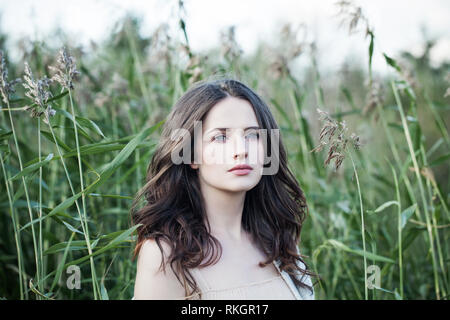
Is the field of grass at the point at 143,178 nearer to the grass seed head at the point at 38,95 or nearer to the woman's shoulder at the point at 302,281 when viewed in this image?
the woman's shoulder at the point at 302,281

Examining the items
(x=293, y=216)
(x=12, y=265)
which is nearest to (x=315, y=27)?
(x=293, y=216)

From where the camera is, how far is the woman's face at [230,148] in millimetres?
1249

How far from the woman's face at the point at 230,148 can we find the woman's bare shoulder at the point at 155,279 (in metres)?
0.25

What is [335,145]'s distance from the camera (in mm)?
1099

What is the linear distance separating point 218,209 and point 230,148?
0.21 meters

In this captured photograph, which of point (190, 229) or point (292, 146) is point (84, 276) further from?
point (292, 146)

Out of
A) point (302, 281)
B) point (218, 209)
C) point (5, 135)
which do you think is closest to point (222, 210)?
point (218, 209)

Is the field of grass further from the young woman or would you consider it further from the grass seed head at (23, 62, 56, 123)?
the grass seed head at (23, 62, 56, 123)

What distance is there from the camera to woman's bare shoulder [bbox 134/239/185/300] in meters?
1.14

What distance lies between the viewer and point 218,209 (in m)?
1.35

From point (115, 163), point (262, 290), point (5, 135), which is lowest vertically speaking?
point (262, 290)

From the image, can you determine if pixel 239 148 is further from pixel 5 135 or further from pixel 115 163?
pixel 5 135
